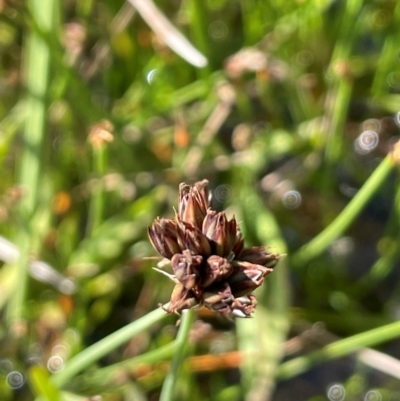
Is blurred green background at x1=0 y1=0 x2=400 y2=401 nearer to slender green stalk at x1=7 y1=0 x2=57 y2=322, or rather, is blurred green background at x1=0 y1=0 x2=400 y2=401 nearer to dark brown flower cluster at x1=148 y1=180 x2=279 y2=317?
slender green stalk at x1=7 y1=0 x2=57 y2=322

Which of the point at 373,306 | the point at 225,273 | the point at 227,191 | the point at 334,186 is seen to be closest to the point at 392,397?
the point at 373,306

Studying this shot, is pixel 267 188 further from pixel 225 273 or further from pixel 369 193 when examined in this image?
pixel 225 273

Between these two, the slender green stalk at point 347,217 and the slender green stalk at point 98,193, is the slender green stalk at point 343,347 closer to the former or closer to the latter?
the slender green stalk at point 347,217

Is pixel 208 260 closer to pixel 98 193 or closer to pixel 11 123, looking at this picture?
pixel 98 193

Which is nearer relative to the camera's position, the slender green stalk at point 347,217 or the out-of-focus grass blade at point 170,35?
the slender green stalk at point 347,217

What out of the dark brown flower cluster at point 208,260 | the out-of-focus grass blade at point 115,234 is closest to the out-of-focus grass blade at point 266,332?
→ the out-of-focus grass blade at point 115,234

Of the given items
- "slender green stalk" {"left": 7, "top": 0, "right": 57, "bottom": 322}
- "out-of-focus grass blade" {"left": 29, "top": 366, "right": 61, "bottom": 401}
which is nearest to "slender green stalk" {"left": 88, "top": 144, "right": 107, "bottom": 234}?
"slender green stalk" {"left": 7, "top": 0, "right": 57, "bottom": 322}
